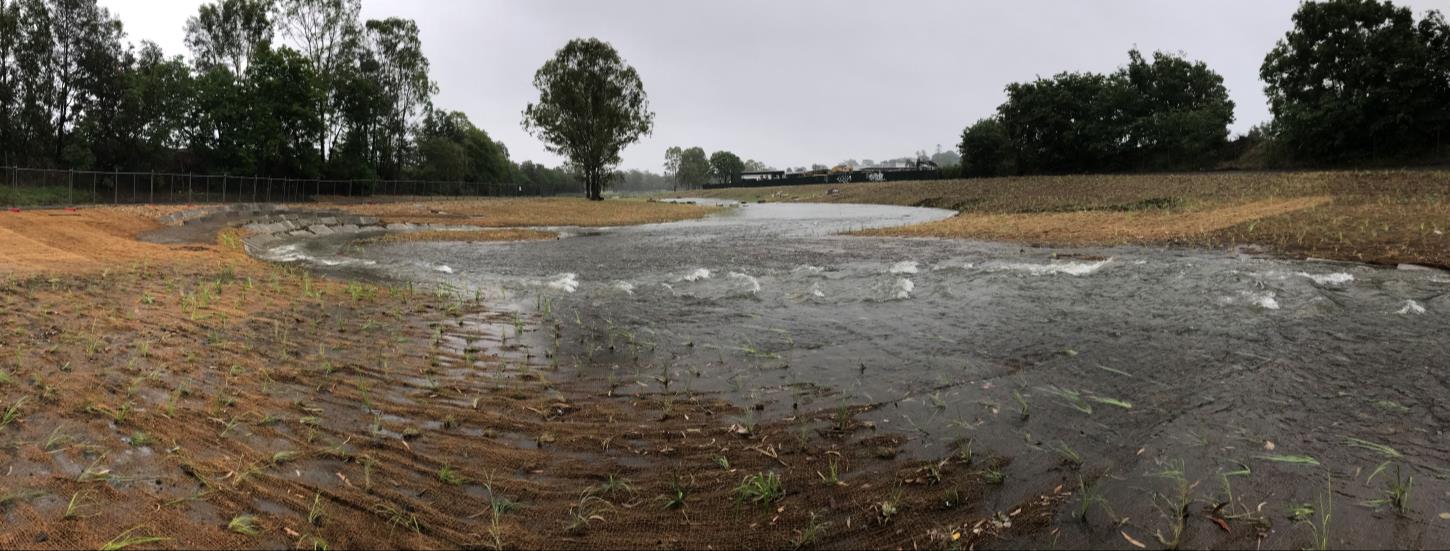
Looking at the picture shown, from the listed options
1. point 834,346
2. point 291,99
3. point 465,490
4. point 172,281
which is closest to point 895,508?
point 465,490

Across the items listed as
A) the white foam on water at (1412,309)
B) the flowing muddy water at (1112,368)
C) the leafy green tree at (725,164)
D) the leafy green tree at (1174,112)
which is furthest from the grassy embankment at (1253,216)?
the leafy green tree at (725,164)

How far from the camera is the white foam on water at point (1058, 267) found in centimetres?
1257

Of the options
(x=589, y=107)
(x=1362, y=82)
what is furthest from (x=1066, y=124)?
(x=589, y=107)

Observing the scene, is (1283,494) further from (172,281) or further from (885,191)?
(885,191)

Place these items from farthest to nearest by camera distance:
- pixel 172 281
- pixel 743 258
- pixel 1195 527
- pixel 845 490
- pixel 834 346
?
pixel 743 258, pixel 172 281, pixel 834 346, pixel 845 490, pixel 1195 527

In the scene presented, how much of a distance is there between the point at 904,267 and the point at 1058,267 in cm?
298

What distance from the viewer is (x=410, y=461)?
4.07m

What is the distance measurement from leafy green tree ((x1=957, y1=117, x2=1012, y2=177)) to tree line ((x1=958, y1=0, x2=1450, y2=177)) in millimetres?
115

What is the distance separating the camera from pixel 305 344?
691 centimetres

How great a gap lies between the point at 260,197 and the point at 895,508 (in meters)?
59.3

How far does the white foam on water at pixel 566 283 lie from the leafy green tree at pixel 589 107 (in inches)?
2007

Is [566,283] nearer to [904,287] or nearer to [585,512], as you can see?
[904,287]

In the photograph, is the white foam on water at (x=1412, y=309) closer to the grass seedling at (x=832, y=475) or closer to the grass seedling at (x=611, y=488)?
the grass seedling at (x=832, y=475)

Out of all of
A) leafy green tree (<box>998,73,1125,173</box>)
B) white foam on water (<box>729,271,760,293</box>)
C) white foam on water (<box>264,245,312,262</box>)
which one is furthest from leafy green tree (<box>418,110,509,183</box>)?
white foam on water (<box>729,271,760,293</box>)
